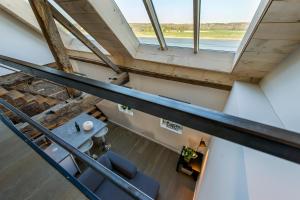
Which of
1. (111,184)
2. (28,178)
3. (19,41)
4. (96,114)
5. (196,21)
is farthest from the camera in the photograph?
(96,114)

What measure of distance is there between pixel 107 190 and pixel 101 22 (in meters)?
2.62

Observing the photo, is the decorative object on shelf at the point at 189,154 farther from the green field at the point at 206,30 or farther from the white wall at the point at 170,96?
the green field at the point at 206,30

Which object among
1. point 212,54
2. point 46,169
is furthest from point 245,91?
point 46,169

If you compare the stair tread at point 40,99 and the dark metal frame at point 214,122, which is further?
the stair tread at point 40,99

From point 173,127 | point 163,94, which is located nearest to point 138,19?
point 163,94

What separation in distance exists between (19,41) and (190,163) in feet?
15.9

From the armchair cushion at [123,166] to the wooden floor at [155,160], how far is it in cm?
71

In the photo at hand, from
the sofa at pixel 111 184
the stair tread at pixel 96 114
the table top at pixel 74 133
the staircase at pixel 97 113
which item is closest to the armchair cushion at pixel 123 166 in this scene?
the sofa at pixel 111 184

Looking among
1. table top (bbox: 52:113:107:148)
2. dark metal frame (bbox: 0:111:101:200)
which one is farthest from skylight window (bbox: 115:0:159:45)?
table top (bbox: 52:113:107:148)

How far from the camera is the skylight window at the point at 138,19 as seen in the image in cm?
191

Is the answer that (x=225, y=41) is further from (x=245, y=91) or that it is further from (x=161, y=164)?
(x=161, y=164)

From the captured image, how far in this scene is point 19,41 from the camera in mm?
3494

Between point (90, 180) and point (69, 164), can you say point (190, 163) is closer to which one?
point (90, 180)

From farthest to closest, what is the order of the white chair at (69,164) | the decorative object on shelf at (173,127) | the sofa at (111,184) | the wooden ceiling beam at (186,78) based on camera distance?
the decorative object on shelf at (173,127) < the white chair at (69,164) < the sofa at (111,184) < the wooden ceiling beam at (186,78)
